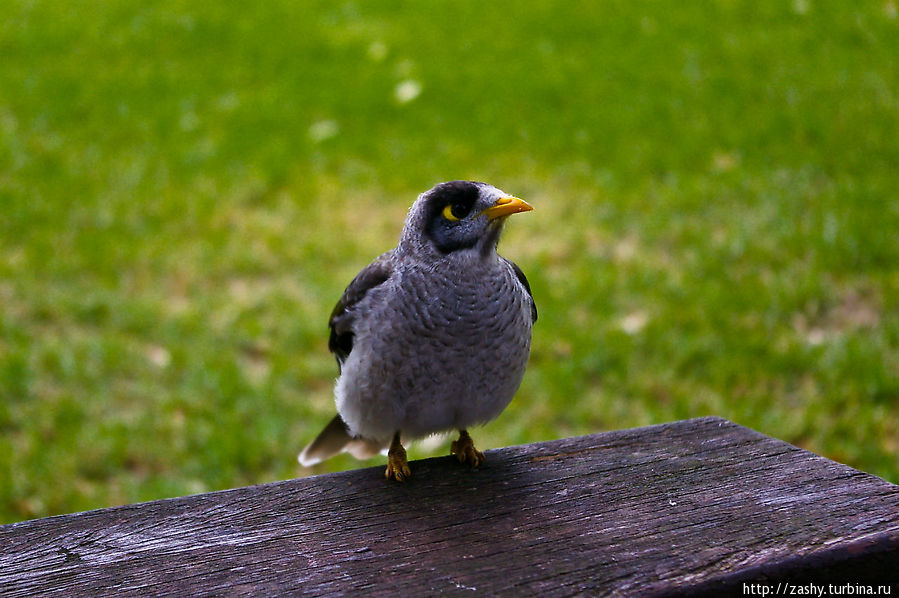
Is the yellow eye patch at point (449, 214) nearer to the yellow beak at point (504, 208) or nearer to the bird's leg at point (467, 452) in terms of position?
the yellow beak at point (504, 208)

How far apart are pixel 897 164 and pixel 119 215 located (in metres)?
5.66

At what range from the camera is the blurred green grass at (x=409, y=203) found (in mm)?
4852

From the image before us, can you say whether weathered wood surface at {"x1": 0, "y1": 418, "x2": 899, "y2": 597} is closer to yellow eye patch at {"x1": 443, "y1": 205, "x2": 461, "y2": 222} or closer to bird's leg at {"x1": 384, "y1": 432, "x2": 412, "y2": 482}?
bird's leg at {"x1": 384, "y1": 432, "x2": 412, "y2": 482}

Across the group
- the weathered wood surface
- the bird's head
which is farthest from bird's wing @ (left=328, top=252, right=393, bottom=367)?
the weathered wood surface

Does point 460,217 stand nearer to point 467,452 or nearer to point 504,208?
point 504,208

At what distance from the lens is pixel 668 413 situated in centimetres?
480

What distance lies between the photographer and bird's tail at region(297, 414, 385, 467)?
3232 mm

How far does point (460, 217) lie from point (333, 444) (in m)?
1.08

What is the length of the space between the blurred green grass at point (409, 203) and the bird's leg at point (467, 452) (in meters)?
2.03

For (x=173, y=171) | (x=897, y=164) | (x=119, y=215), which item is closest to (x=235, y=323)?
(x=119, y=215)

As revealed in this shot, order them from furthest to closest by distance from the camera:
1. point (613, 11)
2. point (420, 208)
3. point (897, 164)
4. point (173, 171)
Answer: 1. point (613, 11)
2. point (173, 171)
3. point (897, 164)
4. point (420, 208)

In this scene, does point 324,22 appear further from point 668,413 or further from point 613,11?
point 668,413

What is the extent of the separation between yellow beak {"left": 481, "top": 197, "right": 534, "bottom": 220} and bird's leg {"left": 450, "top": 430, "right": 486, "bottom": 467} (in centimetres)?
65

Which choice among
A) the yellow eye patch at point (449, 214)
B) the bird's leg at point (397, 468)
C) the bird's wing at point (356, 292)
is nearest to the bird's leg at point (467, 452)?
the bird's leg at point (397, 468)
